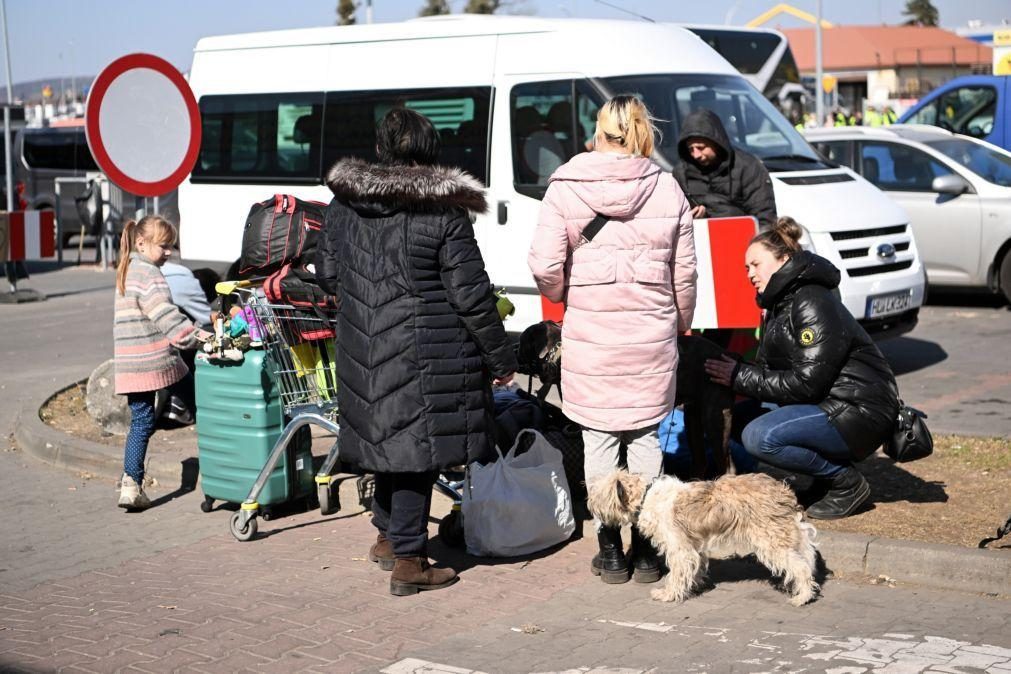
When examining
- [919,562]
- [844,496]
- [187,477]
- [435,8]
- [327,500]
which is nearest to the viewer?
[919,562]

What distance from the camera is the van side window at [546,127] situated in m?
10.4

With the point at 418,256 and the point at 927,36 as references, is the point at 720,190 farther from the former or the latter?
the point at 927,36

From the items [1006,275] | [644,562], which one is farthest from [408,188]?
[1006,275]

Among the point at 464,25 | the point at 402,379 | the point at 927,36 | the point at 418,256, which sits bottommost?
the point at 402,379

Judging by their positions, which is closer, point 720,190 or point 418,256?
point 418,256

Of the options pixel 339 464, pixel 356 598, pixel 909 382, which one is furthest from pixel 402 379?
pixel 909 382

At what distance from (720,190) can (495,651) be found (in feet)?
14.4

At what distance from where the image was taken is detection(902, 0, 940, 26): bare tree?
110750mm

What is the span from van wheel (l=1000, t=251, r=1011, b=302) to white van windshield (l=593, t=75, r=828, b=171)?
383 centimetres

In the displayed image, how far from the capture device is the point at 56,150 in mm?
31359

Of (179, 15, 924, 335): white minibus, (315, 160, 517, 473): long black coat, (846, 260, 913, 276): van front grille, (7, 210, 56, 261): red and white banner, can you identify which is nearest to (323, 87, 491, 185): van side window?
(179, 15, 924, 335): white minibus

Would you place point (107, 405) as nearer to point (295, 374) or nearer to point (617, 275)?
point (295, 374)

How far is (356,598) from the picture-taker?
18.5 ft

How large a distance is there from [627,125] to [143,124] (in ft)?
12.4
